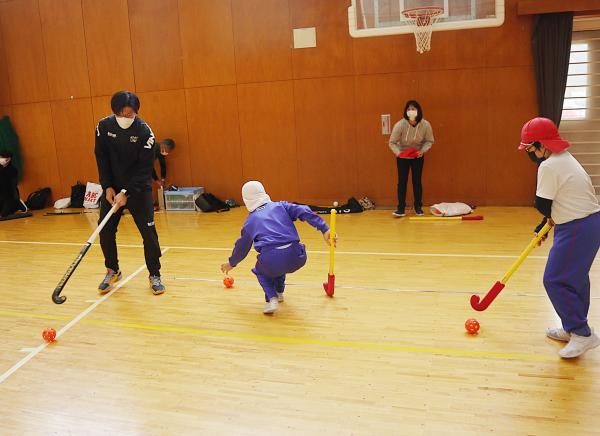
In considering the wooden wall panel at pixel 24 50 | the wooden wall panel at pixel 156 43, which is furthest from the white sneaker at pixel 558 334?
the wooden wall panel at pixel 24 50

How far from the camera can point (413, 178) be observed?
874 cm

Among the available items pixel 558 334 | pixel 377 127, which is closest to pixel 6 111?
pixel 377 127

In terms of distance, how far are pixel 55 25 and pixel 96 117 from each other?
183 cm

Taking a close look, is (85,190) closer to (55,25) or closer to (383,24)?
(55,25)

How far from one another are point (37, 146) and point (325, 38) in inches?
240

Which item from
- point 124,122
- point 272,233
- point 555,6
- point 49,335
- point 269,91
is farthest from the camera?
point 269,91

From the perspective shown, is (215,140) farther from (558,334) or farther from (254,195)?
(558,334)

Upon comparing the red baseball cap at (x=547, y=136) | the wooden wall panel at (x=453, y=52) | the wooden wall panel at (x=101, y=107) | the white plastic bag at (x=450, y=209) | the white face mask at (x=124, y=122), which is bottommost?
the white plastic bag at (x=450, y=209)

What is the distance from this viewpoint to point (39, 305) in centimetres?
544

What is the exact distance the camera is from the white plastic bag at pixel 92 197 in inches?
424

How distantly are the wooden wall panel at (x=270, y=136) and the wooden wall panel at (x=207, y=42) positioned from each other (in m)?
0.51

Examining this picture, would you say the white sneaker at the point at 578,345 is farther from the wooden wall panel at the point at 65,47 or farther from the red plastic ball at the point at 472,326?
the wooden wall panel at the point at 65,47

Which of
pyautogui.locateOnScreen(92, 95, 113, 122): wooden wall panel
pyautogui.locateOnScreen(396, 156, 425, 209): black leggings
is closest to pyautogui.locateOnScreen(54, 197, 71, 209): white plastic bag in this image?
pyautogui.locateOnScreen(92, 95, 113, 122): wooden wall panel

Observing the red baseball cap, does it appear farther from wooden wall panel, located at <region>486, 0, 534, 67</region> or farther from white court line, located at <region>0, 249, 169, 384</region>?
wooden wall panel, located at <region>486, 0, 534, 67</region>
